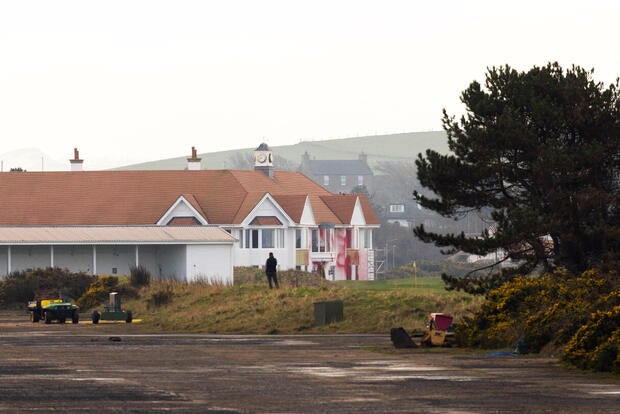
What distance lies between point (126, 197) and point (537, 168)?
212ft

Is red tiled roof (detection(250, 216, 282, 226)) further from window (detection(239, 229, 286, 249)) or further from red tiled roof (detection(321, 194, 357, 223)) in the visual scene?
red tiled roof (detection(321, 194, 357, 223))

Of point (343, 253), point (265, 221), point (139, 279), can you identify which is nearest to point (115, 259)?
point (265, 221)

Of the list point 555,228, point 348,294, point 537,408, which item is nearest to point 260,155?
point 348,294

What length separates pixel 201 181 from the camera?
103 meters

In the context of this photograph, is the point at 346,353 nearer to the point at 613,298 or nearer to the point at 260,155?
the point at 613,298

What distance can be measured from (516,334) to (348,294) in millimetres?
16559

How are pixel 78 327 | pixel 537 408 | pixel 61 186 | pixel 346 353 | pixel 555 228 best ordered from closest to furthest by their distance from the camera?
pixel 537 408
pixel 346 353
pixel 555 228
pixel 78 327
pixel 61 186

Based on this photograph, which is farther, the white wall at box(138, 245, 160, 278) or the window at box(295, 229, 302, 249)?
the window at box(295, 229, 302, 249)

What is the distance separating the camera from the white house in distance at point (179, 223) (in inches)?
3410

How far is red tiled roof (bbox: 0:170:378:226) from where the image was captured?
97.4 metres

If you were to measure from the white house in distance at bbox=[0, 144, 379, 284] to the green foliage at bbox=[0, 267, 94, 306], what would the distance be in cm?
1540

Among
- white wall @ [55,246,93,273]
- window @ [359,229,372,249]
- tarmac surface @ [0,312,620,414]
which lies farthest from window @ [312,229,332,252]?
tarmac surface @ [0,312,620,414]

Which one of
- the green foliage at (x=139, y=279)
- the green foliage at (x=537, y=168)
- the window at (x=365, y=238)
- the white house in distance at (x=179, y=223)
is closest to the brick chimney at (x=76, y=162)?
the white house in distance at (x=179, y=223)

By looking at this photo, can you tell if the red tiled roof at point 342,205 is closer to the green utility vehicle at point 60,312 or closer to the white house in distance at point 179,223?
the white house in distance at point 179,223
